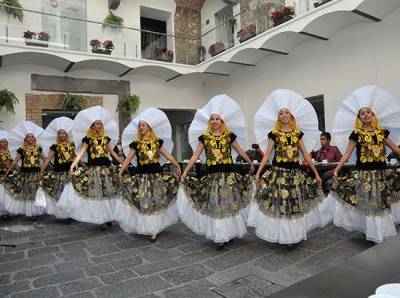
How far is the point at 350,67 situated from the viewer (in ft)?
29.3

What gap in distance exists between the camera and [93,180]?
5.28 metres

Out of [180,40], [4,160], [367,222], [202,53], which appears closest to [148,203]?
[367,222]

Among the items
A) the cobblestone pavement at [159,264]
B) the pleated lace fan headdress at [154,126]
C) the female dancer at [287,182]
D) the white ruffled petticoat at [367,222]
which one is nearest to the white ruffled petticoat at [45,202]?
the cobblestone pavement at [159,264]

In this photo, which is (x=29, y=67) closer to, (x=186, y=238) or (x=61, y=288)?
(x=186, y=238)

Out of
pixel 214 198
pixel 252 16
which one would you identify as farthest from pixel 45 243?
pixel 252 16

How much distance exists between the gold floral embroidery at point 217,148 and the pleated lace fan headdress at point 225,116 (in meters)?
0.16

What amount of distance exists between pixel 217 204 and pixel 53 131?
3.90 meters

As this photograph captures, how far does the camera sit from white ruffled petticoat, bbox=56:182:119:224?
516cm

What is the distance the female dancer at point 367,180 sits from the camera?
3854 millimetres

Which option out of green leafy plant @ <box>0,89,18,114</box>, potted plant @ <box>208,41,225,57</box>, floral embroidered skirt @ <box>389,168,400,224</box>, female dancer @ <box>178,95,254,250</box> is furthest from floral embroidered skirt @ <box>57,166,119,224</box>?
potted plant @ <box>208,41,225,57</box>

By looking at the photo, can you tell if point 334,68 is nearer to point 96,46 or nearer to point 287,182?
point 287,182

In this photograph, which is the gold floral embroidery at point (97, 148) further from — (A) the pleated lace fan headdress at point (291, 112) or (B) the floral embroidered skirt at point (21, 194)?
(A) the pleated lace fan headdress at point (291, 112)

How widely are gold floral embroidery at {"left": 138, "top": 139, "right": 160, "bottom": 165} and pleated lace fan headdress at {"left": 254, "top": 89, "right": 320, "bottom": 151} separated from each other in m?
1.40

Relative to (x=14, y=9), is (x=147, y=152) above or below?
below
